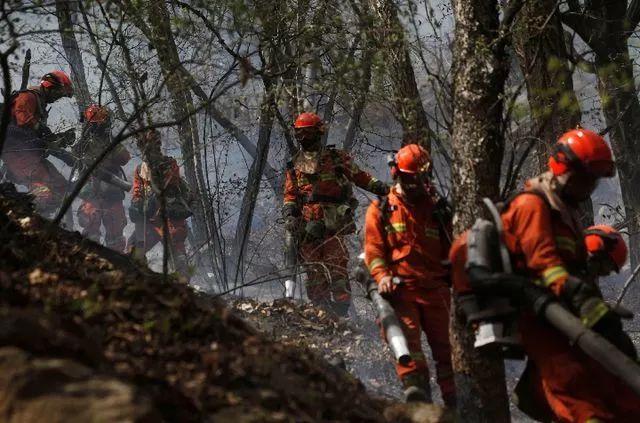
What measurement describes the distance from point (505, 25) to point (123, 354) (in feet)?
9.70

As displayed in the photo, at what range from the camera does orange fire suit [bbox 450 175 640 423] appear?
3592 mm

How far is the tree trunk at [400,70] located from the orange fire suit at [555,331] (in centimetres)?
185

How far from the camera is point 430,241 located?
18.1ft

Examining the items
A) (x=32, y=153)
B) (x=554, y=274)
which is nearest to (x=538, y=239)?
(x=554, y=274)

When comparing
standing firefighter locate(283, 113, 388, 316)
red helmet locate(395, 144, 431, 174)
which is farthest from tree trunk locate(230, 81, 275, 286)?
red helmet locate(395, 144, 431, 174)

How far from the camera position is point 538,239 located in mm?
3650

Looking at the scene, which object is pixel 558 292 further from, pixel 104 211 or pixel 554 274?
pixel 104 211

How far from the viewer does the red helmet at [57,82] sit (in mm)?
11047

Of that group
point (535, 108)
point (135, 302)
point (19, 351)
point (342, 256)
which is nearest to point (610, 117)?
point (342, 256)

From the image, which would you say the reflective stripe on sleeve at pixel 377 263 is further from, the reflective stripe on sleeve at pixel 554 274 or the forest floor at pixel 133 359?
the reflective stripe on sleeve at pixel 554 274

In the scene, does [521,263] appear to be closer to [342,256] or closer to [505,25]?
[505,25]

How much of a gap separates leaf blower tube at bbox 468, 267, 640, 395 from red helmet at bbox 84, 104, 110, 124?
8216mm

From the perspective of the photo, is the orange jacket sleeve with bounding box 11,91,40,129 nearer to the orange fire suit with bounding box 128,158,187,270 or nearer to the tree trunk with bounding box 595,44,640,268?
the orange fire suit with bounding box 128,158,187,270

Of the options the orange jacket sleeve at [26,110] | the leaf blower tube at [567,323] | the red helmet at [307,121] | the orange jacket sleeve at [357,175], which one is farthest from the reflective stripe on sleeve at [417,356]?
the orange jacket sleeve at [26,110]
